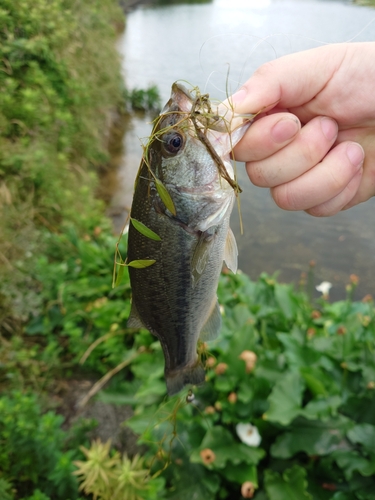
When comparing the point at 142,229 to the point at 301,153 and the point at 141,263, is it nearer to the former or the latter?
the point at 141,263

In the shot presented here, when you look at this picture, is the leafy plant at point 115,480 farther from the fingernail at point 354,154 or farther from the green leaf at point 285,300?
the fingernail at point 354,154

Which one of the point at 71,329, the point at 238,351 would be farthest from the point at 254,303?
the point at 71,329

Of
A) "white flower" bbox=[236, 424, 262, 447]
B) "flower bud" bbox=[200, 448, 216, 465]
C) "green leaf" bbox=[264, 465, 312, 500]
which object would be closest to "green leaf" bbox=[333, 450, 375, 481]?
"green leaf" bbox=[264, 465, 312, 500]

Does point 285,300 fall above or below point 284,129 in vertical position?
below

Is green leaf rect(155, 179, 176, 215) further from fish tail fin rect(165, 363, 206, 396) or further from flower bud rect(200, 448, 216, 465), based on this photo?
flower bud rect(200, 448, 216, 465)

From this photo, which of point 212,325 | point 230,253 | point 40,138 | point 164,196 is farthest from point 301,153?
point 40,138

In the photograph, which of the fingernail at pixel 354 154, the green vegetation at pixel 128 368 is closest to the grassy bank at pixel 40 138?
the green vegetation at pixel 128 368
